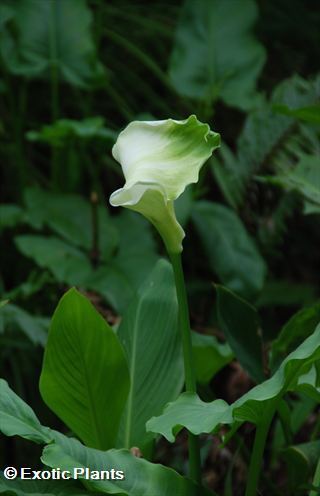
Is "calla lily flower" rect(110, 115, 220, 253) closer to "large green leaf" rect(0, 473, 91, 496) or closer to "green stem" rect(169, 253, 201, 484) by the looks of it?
"green stem" rect(169, 253, 201, 484)

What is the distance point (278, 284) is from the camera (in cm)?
194

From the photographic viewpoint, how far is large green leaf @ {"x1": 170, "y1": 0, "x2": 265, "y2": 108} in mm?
1780

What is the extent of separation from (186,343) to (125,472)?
0.43ft

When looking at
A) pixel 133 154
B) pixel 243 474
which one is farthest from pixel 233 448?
pixel 133 154

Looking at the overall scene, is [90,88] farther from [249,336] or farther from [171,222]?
[171,222]

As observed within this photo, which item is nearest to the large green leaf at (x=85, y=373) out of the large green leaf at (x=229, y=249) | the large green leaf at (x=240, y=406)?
the large green leaf at (x=240, y=406)

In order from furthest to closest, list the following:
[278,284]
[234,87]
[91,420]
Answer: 1. [278,284]
2. [234,87]
3. [91,420]

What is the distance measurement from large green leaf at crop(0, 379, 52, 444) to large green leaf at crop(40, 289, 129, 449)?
0.24 feet

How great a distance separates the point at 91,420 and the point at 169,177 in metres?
0.30

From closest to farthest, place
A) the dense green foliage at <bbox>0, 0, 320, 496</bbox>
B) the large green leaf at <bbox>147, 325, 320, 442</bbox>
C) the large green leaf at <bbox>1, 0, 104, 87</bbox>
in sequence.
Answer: the large green leaf at <bbox>147, 325, 320, 442</bbox>, the dense green foliage at <bbox>0, 0, 320, 496</bbox>, the large green leaf at <bbox>1, 0, 104, 87</bbox>

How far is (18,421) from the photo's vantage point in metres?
0.79

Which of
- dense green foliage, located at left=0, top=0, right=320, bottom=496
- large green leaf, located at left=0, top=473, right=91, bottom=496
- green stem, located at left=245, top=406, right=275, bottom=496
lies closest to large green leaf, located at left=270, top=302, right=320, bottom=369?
dense green foliage, located at left=0, top=0, right=320, bottom=496

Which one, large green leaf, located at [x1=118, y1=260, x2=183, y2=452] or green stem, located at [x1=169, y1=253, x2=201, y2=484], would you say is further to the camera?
large green leaf, located at [x1=118, y1=260, x2=183, y2=452]

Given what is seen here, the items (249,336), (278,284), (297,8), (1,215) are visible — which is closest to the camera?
(249,336)
